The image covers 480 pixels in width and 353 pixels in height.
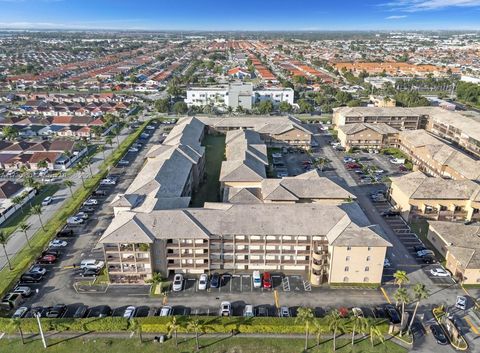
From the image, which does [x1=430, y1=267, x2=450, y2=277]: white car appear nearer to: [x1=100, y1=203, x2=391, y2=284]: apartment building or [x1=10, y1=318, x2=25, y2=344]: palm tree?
[x1=100, y1=203, x2=391, y2=284]: apartment building

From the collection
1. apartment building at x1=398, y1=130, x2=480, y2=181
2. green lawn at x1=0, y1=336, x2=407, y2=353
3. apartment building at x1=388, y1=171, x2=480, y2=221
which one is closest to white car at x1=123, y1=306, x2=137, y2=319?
green lawn at x1=0, y1=336, x2=407, y2=353

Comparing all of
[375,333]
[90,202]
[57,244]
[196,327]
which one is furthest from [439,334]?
[90,202]

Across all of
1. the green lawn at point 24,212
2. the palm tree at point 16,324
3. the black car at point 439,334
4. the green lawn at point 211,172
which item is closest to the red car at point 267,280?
the black car at point 439,334

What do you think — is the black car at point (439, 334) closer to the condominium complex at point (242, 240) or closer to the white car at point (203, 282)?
the condominium complex at point (242, 240)

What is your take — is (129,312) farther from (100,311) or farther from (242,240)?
(242,240)

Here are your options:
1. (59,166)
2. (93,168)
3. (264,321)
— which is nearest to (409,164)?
(264,321)
